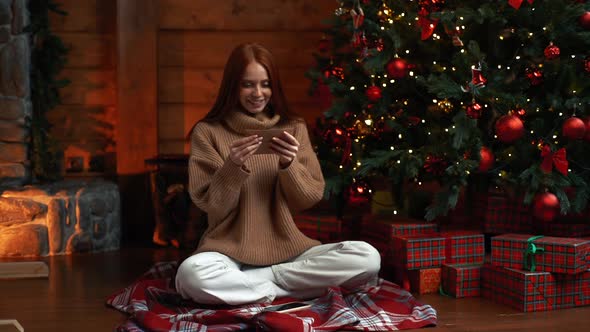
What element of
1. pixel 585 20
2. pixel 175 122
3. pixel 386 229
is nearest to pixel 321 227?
pixel 386 229

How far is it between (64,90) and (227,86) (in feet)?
6.53

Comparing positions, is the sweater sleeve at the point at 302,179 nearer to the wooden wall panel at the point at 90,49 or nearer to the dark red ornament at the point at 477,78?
the dark red ornament at the point at 477,78

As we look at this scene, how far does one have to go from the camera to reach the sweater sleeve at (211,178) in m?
3.07

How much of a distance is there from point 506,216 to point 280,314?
5.04 feet

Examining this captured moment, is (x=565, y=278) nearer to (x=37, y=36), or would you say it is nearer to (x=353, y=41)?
(x=353, y=41)

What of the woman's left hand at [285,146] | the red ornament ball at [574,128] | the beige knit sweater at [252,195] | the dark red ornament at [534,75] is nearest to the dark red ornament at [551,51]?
the dark red ornament at [534,75]

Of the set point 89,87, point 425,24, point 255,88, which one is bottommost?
point 255,88

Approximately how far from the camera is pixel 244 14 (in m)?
5.00

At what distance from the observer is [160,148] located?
16.5ft

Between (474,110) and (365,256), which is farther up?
(474,110)

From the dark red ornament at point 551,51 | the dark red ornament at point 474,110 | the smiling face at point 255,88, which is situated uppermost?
the dark red ornament at point 551,51

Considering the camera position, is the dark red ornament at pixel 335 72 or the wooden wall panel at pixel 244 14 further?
the wooden wall panel at pixel 244 14

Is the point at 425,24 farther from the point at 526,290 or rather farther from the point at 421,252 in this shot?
the point at 526,290

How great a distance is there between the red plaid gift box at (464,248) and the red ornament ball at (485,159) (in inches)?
11.4
